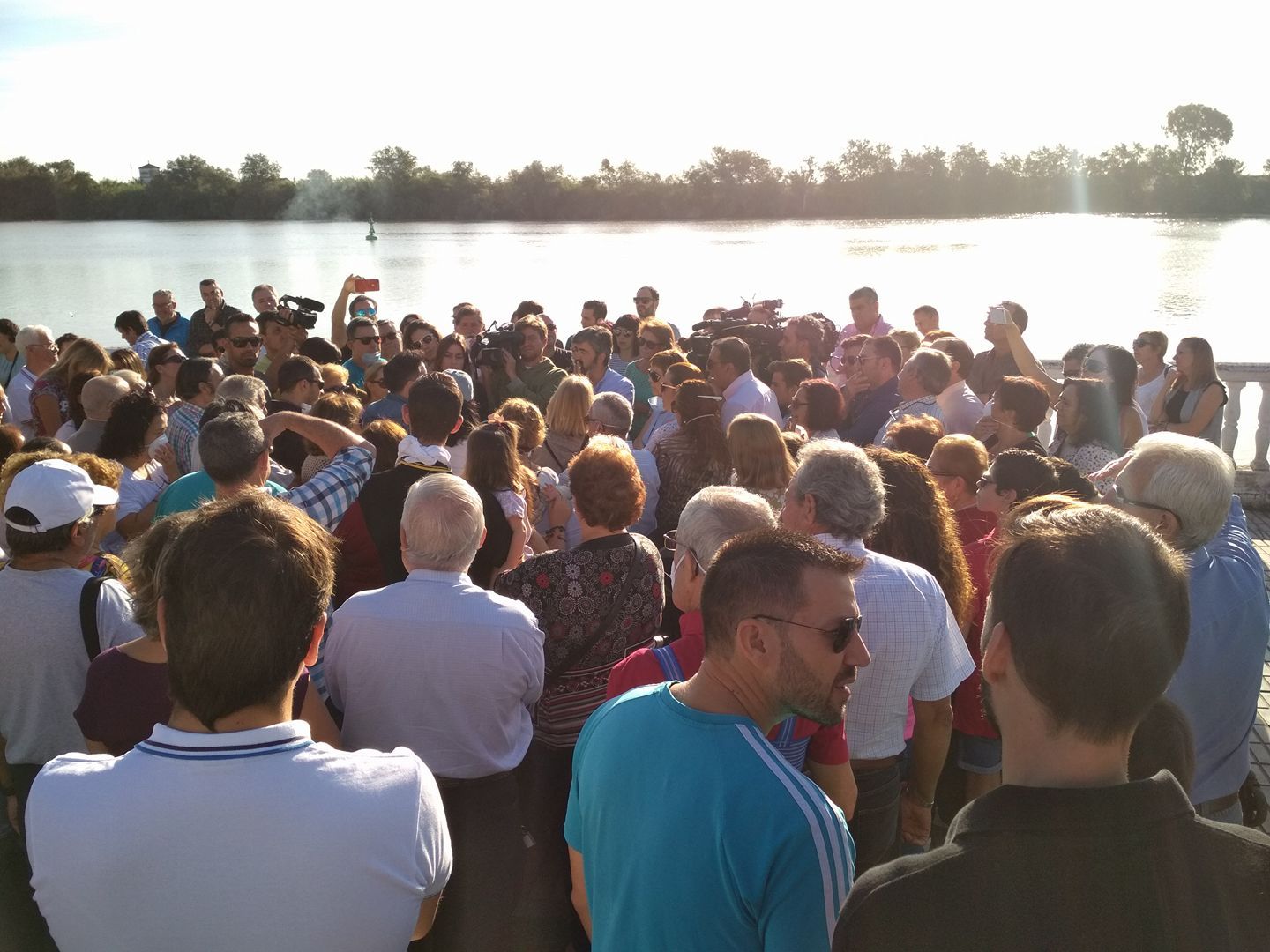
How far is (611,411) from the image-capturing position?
4594 millimetres

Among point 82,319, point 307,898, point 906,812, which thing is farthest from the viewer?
point 82,319

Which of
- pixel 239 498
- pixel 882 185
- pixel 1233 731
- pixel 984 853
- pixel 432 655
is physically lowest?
pixel 1233 731

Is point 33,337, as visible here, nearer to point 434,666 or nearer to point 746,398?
point 746,398

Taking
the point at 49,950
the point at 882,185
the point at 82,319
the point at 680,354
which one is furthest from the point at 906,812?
the point at 882,185

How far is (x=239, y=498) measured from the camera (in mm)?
1644

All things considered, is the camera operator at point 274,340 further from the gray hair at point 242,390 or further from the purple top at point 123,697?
the purple top at point 123,697

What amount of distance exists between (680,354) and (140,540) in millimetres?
3886

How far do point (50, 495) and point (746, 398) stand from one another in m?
3.69

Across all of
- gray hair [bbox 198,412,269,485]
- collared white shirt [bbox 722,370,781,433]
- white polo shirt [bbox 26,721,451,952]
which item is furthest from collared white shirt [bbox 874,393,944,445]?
white polo shirt [bbox 26,721,451,952]

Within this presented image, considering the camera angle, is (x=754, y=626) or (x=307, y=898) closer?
(x=307, y=898)

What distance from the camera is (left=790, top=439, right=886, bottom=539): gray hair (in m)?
2.59

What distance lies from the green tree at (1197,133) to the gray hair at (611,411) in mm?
36118

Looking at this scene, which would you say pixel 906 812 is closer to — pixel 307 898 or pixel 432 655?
pixel 432 655

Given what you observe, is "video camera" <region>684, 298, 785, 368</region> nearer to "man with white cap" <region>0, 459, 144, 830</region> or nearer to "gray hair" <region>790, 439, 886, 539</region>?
"gray hair" <region>790, 439, 886, 539</region>
